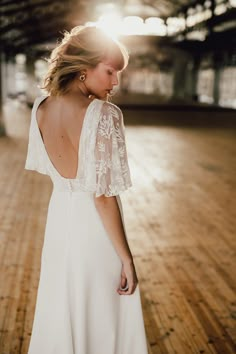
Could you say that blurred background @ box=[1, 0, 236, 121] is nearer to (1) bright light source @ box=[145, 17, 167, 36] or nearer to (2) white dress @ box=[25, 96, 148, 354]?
(1) bright light source @ box=[145, 17, 167, 36]

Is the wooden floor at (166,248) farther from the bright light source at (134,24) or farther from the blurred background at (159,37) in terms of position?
the bright light source at (134,24)

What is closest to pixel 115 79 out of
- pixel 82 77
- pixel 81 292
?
pixel 82 77

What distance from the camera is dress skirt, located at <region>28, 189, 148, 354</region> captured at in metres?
1.32

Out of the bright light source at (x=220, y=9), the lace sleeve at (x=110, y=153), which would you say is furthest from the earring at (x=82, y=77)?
the bright light source at (x=220, y=9)

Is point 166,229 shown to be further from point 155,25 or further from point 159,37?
point 155,25

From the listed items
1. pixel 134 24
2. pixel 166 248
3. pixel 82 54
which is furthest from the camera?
pixel 134 24

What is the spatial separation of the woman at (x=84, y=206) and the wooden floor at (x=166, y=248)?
583 millimetres

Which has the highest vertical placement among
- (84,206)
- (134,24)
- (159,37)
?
→ (134,24)

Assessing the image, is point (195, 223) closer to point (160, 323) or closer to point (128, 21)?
point (160, 323)

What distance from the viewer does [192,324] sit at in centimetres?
214

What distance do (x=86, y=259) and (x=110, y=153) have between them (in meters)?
0.37

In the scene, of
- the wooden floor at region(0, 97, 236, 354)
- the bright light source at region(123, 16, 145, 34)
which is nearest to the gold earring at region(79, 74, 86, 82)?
the wooden floor at region(0, 97, 236, 354)

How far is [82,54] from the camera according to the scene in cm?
115

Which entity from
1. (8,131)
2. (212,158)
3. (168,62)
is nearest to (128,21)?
(168,62)
